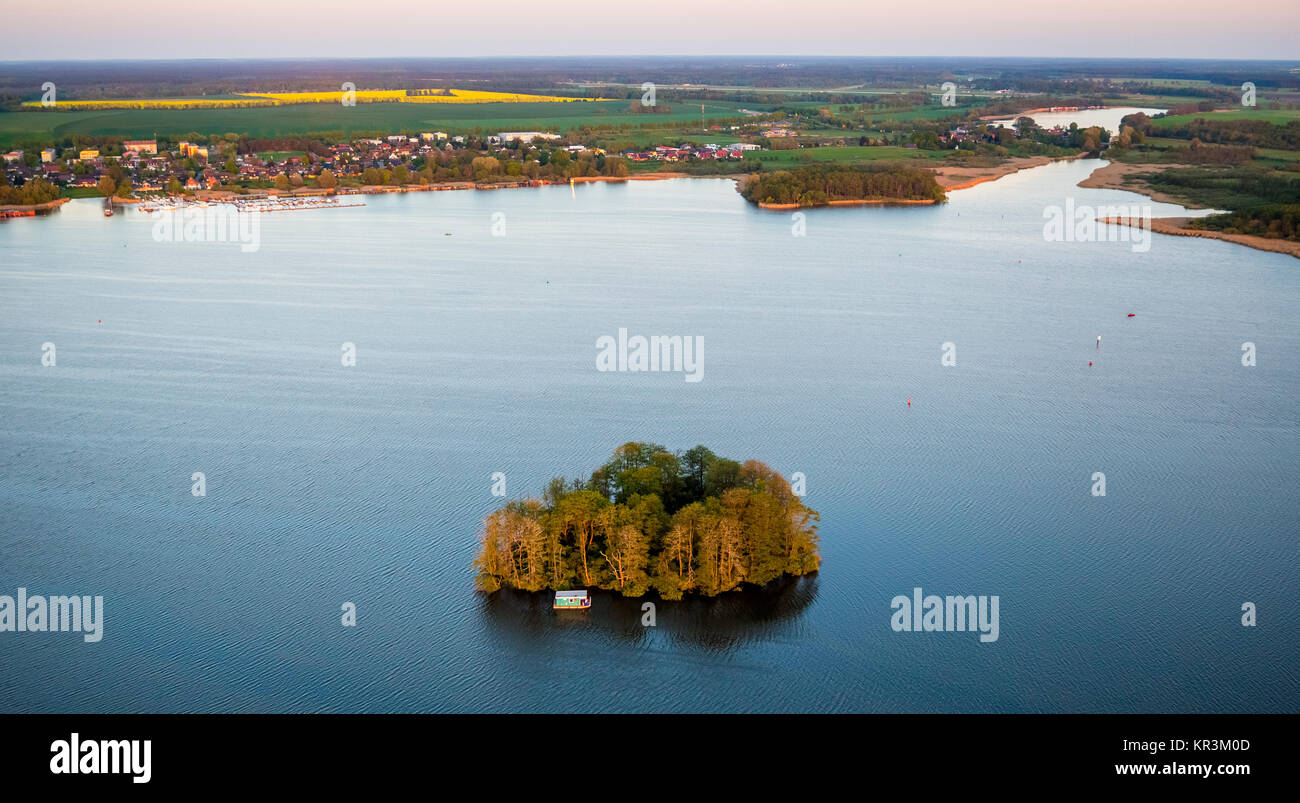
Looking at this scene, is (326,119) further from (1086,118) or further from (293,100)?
(1086,118)

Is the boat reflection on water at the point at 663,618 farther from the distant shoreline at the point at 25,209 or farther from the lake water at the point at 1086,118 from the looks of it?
the lake water at the point at 1086,118

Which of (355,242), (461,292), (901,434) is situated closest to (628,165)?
(355,242)

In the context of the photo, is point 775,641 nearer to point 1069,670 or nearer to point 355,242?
point 1069,670

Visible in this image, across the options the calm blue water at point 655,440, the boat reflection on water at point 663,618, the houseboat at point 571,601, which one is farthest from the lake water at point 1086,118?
the houseboat at point 571,601

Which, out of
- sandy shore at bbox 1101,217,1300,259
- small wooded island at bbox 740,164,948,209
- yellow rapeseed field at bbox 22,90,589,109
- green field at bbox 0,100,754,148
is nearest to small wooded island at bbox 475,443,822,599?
sandy shore at bbox 1101,217,1300,259

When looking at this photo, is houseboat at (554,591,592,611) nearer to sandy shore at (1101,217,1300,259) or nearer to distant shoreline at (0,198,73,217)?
sandy shore at (1101,217,1300,259)
